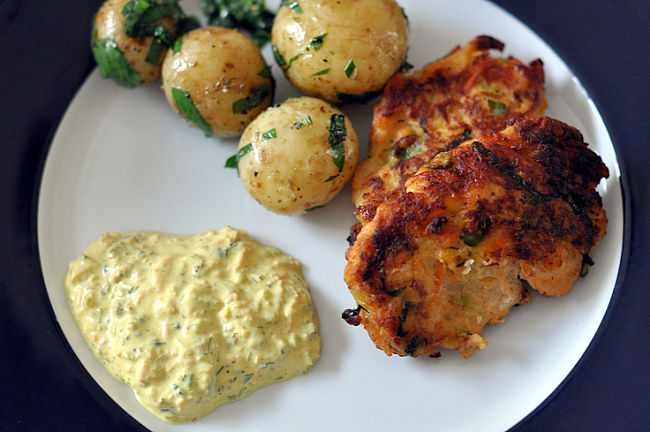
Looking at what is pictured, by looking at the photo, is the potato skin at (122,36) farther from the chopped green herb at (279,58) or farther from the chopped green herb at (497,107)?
the chopped green herb at (497,107)

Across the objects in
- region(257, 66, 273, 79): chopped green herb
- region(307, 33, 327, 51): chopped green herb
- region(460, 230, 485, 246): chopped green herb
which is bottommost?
region(460, 230, 485, 246): chopped green herb

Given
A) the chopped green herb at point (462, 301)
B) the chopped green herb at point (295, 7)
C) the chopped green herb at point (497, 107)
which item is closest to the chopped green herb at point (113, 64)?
the chopped green herb at point (295, 7)

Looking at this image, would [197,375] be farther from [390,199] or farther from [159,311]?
[390,199]

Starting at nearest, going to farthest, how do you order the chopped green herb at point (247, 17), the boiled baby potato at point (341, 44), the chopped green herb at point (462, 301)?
the chopped green herb at point (462, 301) < the boiled baby potato at point (341, 44) < the chopped green herb at point (247, 17)

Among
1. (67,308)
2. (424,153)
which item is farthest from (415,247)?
(67,308)

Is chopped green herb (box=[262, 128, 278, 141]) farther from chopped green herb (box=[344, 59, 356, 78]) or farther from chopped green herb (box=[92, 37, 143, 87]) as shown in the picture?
Answer: chopped green herb (box=[92, 37, 143, 87])

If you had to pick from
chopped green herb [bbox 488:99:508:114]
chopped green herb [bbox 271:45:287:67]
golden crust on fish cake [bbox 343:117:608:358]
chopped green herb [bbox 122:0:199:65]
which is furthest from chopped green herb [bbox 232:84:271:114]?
chopped green herb [bbox 488:99:508:114]
